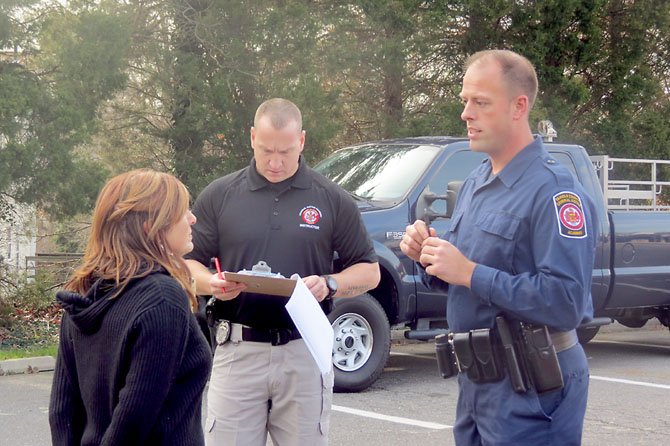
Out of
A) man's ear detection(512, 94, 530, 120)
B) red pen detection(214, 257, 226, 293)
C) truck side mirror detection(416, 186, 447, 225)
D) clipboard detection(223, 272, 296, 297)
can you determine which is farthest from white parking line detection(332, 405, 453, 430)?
man's ear detection(512, 94, 530, 120)

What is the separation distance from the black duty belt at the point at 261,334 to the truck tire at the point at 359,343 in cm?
406

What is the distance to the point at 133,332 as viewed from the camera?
2.75 meters

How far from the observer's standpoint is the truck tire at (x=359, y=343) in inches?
327

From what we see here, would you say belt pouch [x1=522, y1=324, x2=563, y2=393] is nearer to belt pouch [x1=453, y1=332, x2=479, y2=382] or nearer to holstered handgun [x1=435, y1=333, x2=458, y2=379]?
belt pouch [x1=453, y1=332, x2=479, y2=382]

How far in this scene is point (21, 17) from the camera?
1087cm

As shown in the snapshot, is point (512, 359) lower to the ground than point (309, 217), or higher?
lower

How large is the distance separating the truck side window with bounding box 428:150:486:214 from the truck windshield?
15 cm

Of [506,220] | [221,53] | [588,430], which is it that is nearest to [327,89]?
[221,53]

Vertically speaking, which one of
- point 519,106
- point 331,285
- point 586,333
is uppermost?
point 519,106

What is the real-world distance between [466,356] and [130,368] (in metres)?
1.13

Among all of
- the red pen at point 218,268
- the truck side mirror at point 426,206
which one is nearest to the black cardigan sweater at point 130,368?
the red pen at point 218,268

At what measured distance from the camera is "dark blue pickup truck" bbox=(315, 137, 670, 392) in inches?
331

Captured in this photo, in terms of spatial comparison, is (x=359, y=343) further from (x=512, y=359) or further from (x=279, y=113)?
(x=512, y=359)

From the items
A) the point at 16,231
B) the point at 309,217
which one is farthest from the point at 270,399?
the point at 16,231
